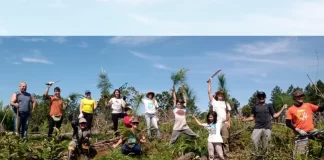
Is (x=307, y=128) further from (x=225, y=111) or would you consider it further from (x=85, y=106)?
(x=85, y=106)

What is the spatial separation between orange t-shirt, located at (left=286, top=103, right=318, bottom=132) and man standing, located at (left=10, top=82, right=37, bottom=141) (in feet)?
20.1

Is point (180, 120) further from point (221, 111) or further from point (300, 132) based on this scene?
point (300, 132)

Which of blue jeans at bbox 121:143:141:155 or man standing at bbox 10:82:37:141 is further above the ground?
man standing at bbox 10:82:37:141

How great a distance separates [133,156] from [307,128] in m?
3.57

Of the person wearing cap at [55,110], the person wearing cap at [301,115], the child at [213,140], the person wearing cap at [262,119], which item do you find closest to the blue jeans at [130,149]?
the child at [213,140]

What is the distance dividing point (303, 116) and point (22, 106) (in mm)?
6404

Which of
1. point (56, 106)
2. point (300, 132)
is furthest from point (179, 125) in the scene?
point (56, 106)

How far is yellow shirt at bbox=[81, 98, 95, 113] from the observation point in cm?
1056

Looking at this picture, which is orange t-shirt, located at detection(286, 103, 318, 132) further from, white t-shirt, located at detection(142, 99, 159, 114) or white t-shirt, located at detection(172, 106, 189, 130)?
white t-shirt, located at detection(142, 99, 159, 114)

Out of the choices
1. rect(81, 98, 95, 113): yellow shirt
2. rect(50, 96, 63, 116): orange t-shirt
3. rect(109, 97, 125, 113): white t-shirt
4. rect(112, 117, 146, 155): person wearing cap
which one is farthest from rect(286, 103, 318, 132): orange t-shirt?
rect(50, 96, 63, 116): orange t-shirt

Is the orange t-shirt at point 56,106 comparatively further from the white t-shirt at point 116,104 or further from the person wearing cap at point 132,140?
the person wearing cap at point 132,140

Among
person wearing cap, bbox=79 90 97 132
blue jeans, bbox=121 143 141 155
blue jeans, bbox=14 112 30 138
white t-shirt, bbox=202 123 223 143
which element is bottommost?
blue jeans, bbox=121 143 141 155

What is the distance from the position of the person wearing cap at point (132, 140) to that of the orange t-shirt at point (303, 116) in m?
3.20

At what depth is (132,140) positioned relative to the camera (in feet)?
29.6
